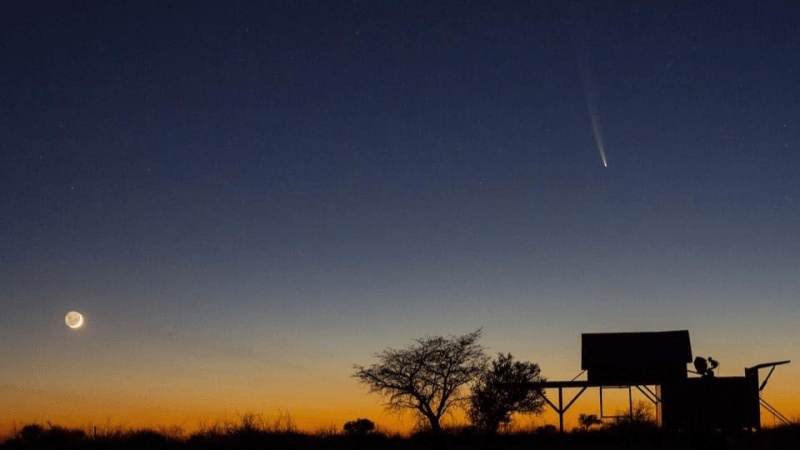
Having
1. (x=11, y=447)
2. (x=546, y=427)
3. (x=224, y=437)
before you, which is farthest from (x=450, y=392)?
(x=11, y=447)

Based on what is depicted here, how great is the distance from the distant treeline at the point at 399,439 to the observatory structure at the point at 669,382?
0.93 meters

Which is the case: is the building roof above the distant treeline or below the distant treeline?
above

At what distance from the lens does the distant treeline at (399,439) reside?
26.5m

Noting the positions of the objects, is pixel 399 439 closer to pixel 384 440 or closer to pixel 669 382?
pixel 384 440

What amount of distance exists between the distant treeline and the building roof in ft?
12.2

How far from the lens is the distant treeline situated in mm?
26453

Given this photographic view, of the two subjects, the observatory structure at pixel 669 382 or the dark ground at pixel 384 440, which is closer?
the dark ground at pixel 384 440

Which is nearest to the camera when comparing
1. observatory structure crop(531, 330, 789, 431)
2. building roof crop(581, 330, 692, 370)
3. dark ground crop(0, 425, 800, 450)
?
dark ground crop(0, 425, 800, 450)

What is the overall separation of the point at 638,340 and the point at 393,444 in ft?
57.9

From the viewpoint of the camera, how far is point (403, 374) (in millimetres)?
54406

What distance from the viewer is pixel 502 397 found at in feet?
166

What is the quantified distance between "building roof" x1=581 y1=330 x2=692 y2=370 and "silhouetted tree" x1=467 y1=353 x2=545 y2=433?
17.4 feet

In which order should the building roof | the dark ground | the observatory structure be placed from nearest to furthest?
the dark ground < the observatory structure < the building roof

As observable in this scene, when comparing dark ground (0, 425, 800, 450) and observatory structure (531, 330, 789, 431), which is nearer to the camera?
dark ground (0, 425, 800, 450)
